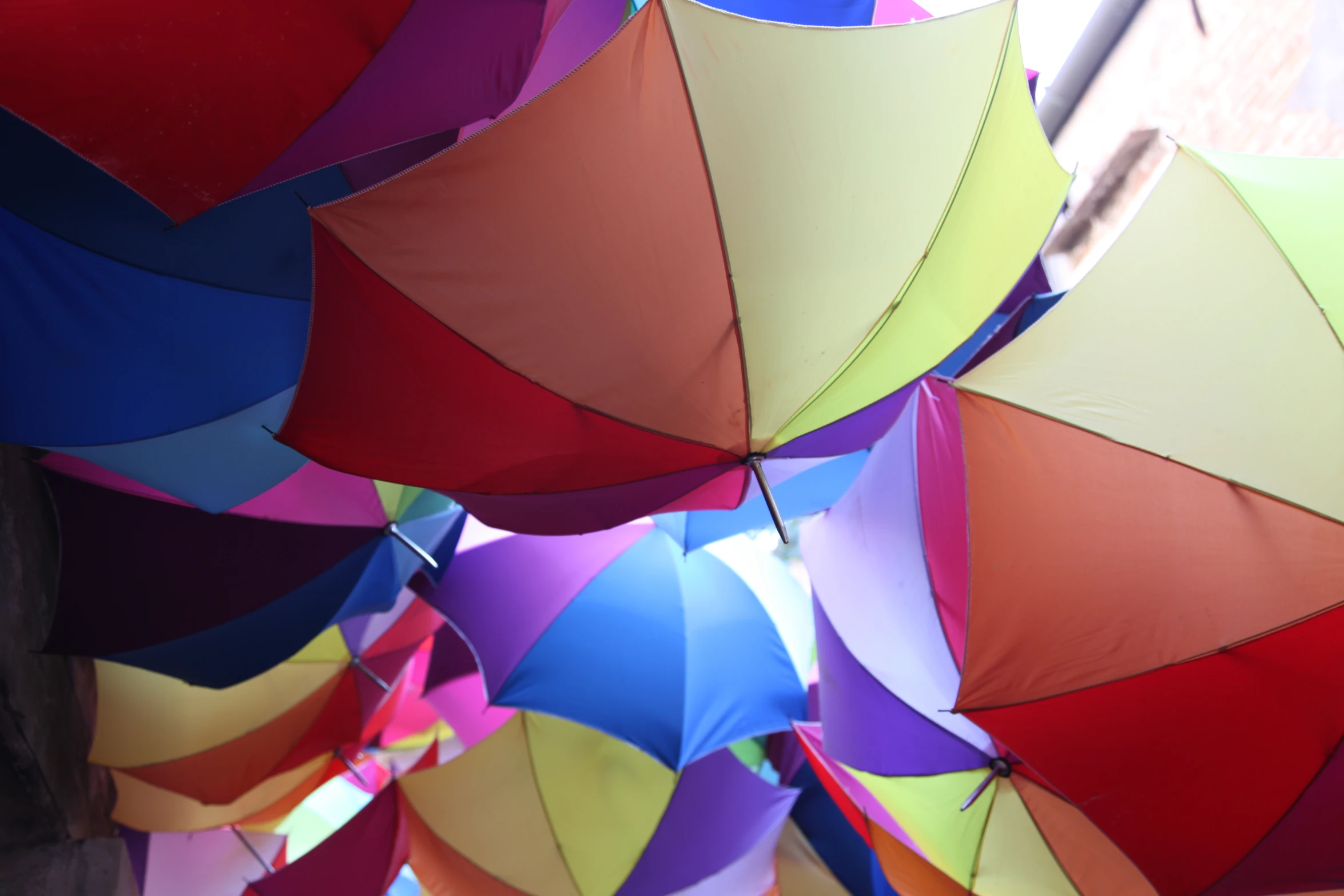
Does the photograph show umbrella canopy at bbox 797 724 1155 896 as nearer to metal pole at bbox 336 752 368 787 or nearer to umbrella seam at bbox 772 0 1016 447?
umbrella seam at bbox 772 0 1016 447

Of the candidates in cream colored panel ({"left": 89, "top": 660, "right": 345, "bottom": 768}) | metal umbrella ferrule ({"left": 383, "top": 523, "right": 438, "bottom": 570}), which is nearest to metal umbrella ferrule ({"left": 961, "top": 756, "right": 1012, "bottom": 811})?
metal umbrella ferrule ({"left": 383, "top": 523, "right": 438, "bottom": 570})

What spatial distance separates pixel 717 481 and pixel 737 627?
1745 mm

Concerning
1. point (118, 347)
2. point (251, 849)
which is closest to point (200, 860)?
point (251, 849)

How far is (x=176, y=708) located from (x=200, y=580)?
1.18 meters

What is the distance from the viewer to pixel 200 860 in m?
4.69

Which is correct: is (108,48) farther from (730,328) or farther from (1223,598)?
(1223,598)

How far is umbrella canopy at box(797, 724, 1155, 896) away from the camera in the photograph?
2809mm

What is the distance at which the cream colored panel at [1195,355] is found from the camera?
2.28 metres

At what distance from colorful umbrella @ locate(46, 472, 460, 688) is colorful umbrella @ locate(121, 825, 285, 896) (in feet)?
5.98

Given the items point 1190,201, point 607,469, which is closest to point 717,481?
point 607,469

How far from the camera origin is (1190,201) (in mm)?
2463

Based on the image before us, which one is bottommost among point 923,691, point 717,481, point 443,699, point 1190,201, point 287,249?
point 443,699

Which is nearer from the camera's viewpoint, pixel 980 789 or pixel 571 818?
pixel 980 789

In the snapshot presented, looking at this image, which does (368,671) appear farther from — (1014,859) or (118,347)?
(1014,859)
